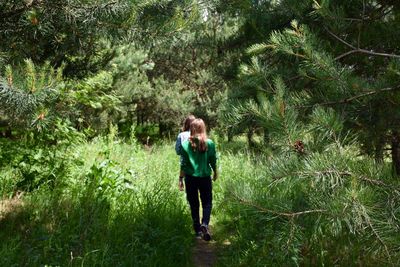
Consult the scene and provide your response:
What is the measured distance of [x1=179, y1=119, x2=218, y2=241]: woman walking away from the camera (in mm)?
5117

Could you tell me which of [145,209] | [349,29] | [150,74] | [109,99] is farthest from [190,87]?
[349,29]

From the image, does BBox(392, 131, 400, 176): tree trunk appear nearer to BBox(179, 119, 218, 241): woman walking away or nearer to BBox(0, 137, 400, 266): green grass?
BBox(0, 137, 400, 266): green grass

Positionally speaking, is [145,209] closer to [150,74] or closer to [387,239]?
[387,239]

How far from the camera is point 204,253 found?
4.87 meters

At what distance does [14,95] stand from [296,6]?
7.92 ft

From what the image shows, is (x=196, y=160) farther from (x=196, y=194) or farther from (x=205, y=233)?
(x=205, y=233)

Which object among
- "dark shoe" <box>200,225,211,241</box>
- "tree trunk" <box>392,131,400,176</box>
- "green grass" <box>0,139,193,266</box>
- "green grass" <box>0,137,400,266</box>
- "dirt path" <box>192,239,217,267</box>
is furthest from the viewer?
"dark shoe" <box>200,225,211,241</box>

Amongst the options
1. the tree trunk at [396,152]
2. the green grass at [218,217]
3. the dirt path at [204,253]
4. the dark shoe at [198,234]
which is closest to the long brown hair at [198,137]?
the green grass at [218,217]

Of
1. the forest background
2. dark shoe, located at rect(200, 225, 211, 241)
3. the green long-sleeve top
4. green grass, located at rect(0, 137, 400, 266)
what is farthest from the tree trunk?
dark shoe, located at rect(200, 225, 211, 241)

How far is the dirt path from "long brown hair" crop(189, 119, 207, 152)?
1.21 meters

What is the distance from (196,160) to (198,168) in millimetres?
106

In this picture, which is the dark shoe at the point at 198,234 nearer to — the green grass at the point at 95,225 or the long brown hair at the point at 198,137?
the green grass at the point at 95,225

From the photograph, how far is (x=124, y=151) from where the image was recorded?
28.9 ft

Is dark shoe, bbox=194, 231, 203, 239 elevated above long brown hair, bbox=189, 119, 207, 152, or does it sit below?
below
